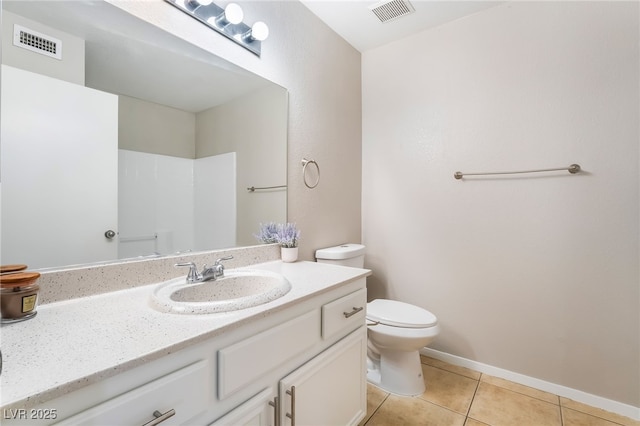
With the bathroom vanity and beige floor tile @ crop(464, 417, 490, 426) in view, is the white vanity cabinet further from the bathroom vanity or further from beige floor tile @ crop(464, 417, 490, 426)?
beige floor tile @ crop(464, 417, 490, 426)

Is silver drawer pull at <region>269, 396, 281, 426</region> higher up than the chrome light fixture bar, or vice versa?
the chrome light fixture bar

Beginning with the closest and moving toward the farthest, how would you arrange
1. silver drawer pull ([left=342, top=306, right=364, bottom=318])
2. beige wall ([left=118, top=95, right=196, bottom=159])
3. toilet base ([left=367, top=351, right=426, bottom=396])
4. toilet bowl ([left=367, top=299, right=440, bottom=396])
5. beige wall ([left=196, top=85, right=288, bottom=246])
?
beige wall ([left=118, top=95, right=196, bottom=159]) → silver drawer pull ([left=342, top=306, right=364, bottom=318]) → beige wall ([left=196, top=85, right=288, bottom=246]) → toilet bowl ([left=367, top=299, right=440, bottom=396]) → toilet base ([left=367, top=351, right=426, bottom=396])

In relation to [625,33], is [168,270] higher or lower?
lower

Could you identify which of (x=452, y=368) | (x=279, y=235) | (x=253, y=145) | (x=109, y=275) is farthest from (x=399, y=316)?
(x=109, y=275)

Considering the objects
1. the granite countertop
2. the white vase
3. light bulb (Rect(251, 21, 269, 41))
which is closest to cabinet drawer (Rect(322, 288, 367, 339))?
the granite countertop

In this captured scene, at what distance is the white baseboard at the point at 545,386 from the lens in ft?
4.82

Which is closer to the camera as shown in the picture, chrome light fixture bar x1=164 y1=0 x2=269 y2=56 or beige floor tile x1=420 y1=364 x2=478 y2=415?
chrome light fixture bar x1=164 y1=0 x2=269 y2=56

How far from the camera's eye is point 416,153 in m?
2.08

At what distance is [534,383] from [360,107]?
220cm

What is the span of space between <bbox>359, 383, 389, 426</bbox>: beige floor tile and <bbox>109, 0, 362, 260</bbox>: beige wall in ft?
2.82

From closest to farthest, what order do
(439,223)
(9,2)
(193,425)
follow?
1. (193,425)
2. (9,2)
3. (439,223)

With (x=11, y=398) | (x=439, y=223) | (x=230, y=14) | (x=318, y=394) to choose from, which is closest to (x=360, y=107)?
(x=439, y=223)

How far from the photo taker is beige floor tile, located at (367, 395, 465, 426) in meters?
1.42

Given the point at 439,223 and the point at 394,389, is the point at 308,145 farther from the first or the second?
the point at 394,389
